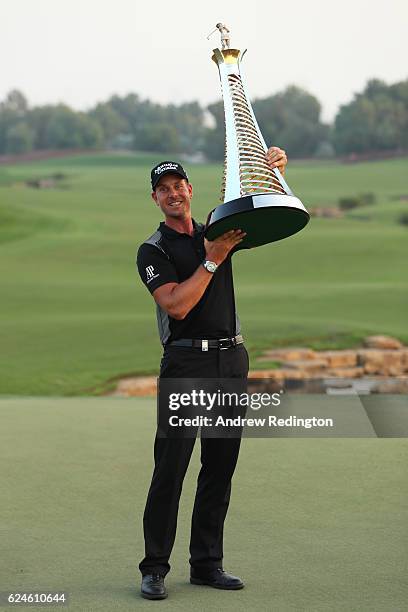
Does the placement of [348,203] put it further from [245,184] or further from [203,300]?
[245,184]

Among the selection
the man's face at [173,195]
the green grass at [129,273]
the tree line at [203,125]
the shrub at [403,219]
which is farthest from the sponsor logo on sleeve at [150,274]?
the tree line at [203,125]

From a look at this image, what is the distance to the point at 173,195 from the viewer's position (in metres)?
3.97

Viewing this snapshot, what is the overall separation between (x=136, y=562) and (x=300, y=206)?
1.56 metres

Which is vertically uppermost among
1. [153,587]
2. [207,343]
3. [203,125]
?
[203,125]

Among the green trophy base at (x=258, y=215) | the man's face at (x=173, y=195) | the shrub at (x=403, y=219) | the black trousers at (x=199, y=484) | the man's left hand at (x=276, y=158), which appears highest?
the shrub at (x=403, y=219)

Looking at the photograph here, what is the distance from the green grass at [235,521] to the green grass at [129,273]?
528 centimetres

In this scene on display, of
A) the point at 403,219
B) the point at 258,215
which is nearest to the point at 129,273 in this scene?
the point at 403,219

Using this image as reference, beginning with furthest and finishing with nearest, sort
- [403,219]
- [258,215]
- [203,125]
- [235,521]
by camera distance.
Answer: [203,125] < [403,219] < [235,521] < [258,215]

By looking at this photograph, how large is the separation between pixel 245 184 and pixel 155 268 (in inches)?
16.8

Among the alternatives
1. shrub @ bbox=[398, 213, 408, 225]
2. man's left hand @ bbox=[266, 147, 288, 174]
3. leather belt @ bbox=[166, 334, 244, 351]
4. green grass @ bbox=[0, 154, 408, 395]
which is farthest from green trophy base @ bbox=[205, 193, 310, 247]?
shrub @ bbox=[398, 213, 408, 225]

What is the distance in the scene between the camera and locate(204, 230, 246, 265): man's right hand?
12.4ft

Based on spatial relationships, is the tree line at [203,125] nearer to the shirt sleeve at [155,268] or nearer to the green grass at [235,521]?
the green grass at [235,521]

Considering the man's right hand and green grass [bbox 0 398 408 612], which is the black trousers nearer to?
green grass [bbox 0 398 408 612]

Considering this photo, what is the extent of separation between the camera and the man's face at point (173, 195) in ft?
13.0
